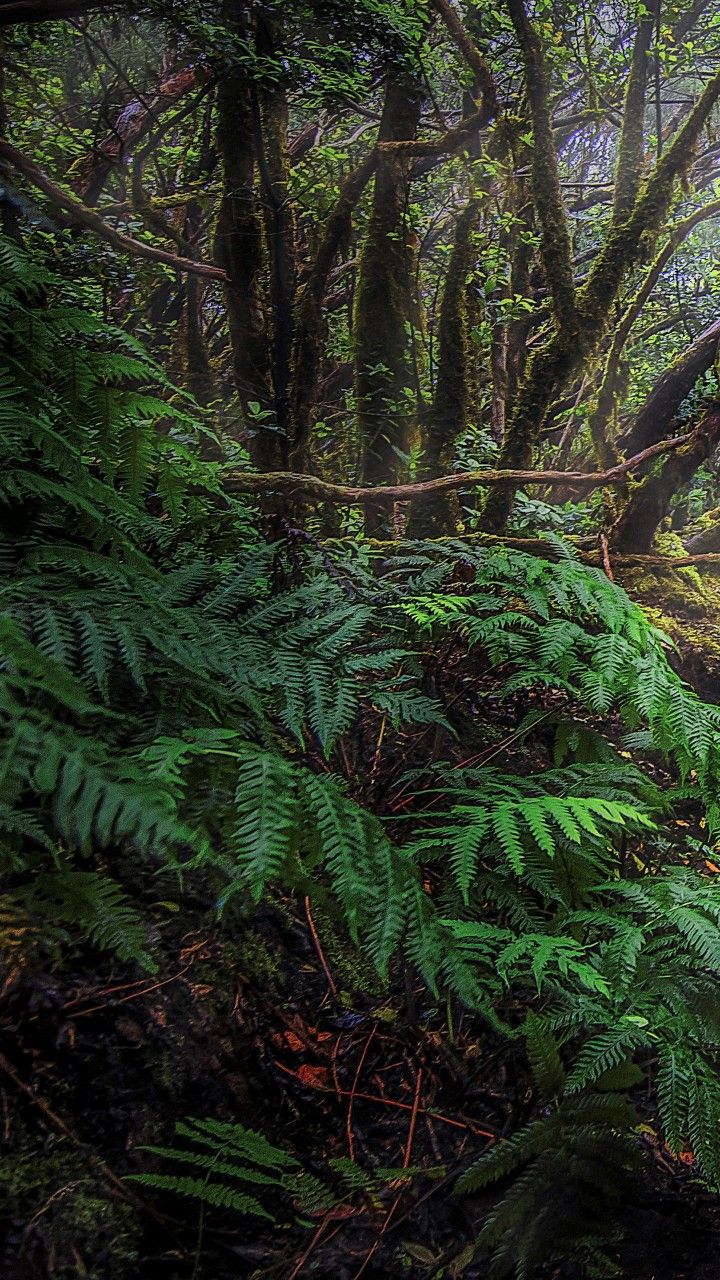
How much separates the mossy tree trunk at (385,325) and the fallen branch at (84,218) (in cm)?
82

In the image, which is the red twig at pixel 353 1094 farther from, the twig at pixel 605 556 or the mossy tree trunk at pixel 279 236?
the mossy tree trunk at pixel 279 236

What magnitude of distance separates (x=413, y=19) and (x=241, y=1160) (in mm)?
4521

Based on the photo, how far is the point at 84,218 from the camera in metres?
4.10

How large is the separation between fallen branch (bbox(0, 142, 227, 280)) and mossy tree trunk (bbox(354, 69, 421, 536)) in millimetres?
823

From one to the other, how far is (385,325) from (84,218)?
5.78ft

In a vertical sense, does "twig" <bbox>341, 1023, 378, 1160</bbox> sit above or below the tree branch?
below

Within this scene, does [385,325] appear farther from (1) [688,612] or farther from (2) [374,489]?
(1) [688,612]

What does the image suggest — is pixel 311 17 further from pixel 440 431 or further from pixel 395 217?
pixel 440 431

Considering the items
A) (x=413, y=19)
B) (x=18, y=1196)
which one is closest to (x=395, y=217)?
(x=413, y=19)

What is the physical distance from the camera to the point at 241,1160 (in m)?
1.24

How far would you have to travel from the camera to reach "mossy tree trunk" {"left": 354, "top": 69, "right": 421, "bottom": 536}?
13.2 feet

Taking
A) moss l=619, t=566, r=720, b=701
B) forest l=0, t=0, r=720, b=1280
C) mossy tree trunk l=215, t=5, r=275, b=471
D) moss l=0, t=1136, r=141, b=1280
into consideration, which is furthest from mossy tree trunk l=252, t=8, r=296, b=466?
moss l=0, t=1136, r=141, b=1280

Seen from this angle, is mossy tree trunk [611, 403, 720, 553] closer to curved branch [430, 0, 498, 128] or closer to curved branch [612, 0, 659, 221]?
curved branch [612, 0, 659, 221]

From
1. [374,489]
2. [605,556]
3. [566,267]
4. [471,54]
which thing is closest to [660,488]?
[605,556]
